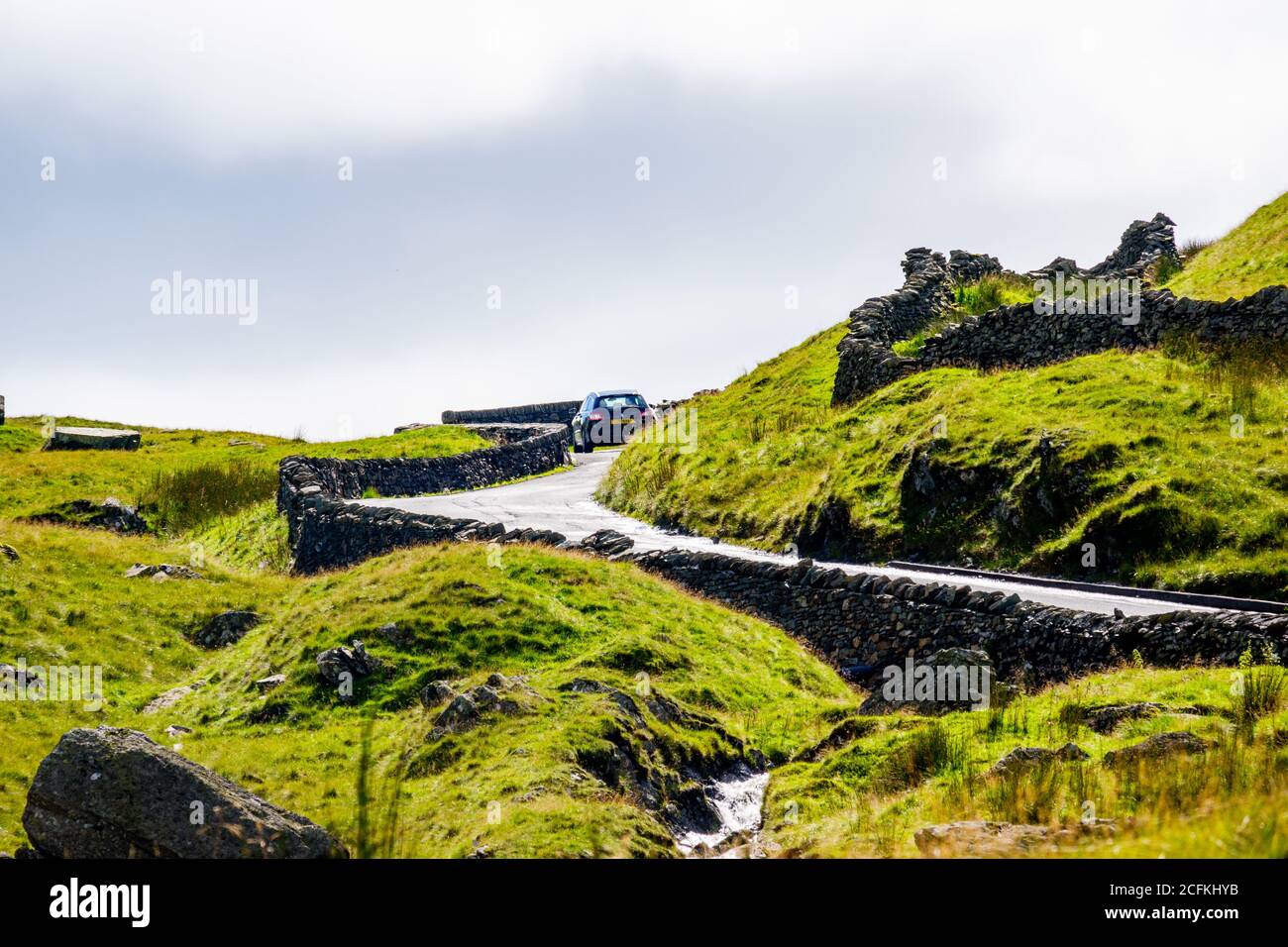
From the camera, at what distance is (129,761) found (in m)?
9.36

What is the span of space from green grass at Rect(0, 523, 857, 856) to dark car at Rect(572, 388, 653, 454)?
34.0 metres

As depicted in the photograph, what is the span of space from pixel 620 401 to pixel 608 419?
143 cm

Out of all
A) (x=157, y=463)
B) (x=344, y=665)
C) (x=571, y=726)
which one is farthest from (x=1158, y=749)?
(x=157, y=463)

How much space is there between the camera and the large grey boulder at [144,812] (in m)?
8.95

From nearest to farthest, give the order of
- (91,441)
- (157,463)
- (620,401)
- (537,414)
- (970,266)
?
(970,266) → (157,463) → (91,441) → (620,401) → (537,414)

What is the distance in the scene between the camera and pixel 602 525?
117 ft

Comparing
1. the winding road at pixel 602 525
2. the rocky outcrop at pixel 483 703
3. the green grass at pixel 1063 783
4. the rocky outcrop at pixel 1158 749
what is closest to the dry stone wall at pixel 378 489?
the winding road at pixel 602 525

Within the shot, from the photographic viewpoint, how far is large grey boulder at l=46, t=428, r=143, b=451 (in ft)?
193

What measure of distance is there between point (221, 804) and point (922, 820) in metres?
6.58

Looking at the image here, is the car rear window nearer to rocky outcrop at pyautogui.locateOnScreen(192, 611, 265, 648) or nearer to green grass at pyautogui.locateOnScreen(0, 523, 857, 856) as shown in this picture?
green grass at pyautogui.locateOnScreen(0, 523, 857, 856)

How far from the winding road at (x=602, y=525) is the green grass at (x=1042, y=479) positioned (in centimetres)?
74

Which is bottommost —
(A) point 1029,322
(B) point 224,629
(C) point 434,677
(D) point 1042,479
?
(B) point 224,629

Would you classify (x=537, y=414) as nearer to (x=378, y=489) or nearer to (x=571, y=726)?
(x=378, y=489)
